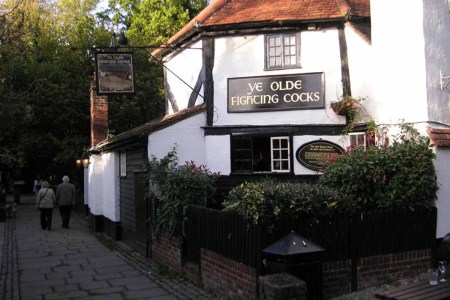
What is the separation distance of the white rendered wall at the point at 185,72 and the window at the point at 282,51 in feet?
5.72

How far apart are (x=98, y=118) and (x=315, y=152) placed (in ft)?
29.1

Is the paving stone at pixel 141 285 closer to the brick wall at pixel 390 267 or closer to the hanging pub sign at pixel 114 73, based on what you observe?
the brick wall at pixel 390 267

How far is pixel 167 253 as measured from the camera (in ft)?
30.2

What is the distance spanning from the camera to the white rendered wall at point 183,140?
1077 cm

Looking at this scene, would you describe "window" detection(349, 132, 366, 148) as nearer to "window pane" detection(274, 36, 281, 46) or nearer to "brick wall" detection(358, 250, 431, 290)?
"window pane" detection(274, 36, 281, 46)

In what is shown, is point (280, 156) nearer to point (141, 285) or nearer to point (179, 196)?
point (179, 196)

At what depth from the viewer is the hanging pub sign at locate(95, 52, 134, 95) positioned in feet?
39.2

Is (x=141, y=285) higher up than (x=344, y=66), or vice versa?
(x=344, y=66)

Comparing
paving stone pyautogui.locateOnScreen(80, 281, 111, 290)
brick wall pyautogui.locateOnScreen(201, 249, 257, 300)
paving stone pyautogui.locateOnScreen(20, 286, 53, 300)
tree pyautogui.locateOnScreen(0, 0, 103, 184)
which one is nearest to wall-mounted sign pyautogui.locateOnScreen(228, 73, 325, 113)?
Answer: brick wall pyautogui.locateOnScreen(201, 249, 257, 300)

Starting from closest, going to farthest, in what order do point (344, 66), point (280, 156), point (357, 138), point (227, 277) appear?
1. point (227, 277)
2. point (357, 138)
3. point (344, 66)
4. point (280, 156)

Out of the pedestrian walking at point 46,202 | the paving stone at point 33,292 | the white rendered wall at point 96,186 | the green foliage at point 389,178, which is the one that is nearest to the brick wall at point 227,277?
the green foliage at point 389,178

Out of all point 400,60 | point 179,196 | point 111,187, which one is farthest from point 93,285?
point 400,60

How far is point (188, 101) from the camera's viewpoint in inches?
496

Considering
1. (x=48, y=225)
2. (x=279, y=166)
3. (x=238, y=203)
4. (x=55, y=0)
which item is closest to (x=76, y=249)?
(x=48, y=225)
